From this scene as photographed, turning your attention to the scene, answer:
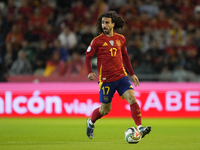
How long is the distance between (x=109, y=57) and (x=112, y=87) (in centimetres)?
48

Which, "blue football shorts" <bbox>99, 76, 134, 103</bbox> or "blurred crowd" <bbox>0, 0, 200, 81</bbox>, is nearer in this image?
"blue football shorts" <bbox>99, 76, 134, 103</bbox>

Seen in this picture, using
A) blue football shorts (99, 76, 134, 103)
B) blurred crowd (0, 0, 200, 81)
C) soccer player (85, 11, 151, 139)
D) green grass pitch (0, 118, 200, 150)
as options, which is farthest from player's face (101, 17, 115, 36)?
blurred crowd (0, 0, 200, 81)

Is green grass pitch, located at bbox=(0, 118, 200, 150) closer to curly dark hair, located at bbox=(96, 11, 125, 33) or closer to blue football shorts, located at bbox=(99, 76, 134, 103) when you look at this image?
blue football shorts, located at bbox=(99, 76, 134, 103)

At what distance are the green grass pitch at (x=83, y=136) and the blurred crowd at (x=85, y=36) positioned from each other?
202 cm

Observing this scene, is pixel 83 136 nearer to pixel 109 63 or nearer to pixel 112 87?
pixel 112 87

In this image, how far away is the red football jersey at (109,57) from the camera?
255 inches

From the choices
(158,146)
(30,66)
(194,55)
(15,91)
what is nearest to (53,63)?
(30,66)

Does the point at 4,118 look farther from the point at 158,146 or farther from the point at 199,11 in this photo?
the point at 199,11

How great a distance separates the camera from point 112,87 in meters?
6.46

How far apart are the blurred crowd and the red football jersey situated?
5.38 metres

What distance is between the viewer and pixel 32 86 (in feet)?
38.5

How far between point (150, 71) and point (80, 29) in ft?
11.2

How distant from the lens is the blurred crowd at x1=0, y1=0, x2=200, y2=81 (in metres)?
12.3

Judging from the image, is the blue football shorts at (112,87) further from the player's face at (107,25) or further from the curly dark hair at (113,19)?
the curly dark hair at (113,19)
